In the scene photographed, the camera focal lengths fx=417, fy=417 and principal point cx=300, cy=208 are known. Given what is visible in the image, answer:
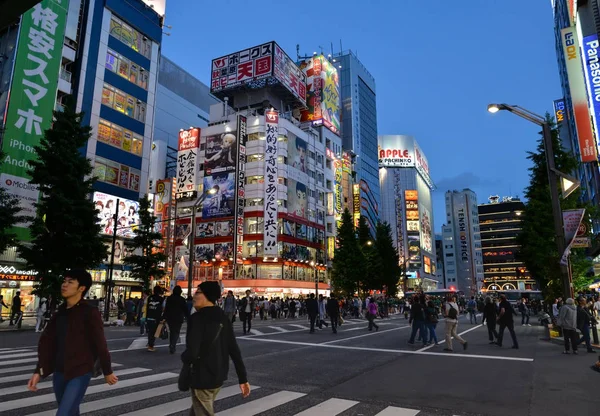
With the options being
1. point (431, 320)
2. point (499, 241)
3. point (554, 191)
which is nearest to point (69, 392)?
point (431, 320)

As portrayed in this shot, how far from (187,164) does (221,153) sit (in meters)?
5.47

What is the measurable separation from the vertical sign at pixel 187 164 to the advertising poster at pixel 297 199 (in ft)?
44.1

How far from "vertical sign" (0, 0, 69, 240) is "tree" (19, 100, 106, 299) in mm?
6178


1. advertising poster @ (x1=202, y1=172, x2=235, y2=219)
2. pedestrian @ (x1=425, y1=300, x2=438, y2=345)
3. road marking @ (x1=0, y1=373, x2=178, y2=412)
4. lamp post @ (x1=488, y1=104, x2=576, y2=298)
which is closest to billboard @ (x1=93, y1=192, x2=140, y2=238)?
advertising poster @ (x1=202, y1=172, x2=235, y2=219)

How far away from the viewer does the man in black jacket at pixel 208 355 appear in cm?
365

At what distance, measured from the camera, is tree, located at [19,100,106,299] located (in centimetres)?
2136

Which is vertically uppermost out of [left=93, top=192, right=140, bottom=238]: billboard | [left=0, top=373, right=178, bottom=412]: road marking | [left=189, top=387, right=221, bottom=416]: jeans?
[left=93, top=192, right=140, bottom=238]: billboard

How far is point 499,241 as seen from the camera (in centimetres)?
14288

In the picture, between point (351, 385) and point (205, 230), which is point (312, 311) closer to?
point (351, 385)

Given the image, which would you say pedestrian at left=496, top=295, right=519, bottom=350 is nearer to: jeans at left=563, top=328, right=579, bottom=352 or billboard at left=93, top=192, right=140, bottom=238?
jeans at left=563, top=328, right=579, bottom=352

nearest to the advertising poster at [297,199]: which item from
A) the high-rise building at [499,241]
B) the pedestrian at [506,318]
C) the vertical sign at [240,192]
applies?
the vertical sign at [240,192]

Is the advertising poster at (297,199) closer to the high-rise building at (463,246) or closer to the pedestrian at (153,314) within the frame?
the pedestrian at (153,314)

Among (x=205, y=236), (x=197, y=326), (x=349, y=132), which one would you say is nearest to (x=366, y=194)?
(x=349, y=132)

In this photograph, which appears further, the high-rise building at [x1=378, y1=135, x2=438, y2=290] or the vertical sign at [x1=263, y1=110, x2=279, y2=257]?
the high-rise building at [x1=378, y1=135, x2=438, y2=290]
